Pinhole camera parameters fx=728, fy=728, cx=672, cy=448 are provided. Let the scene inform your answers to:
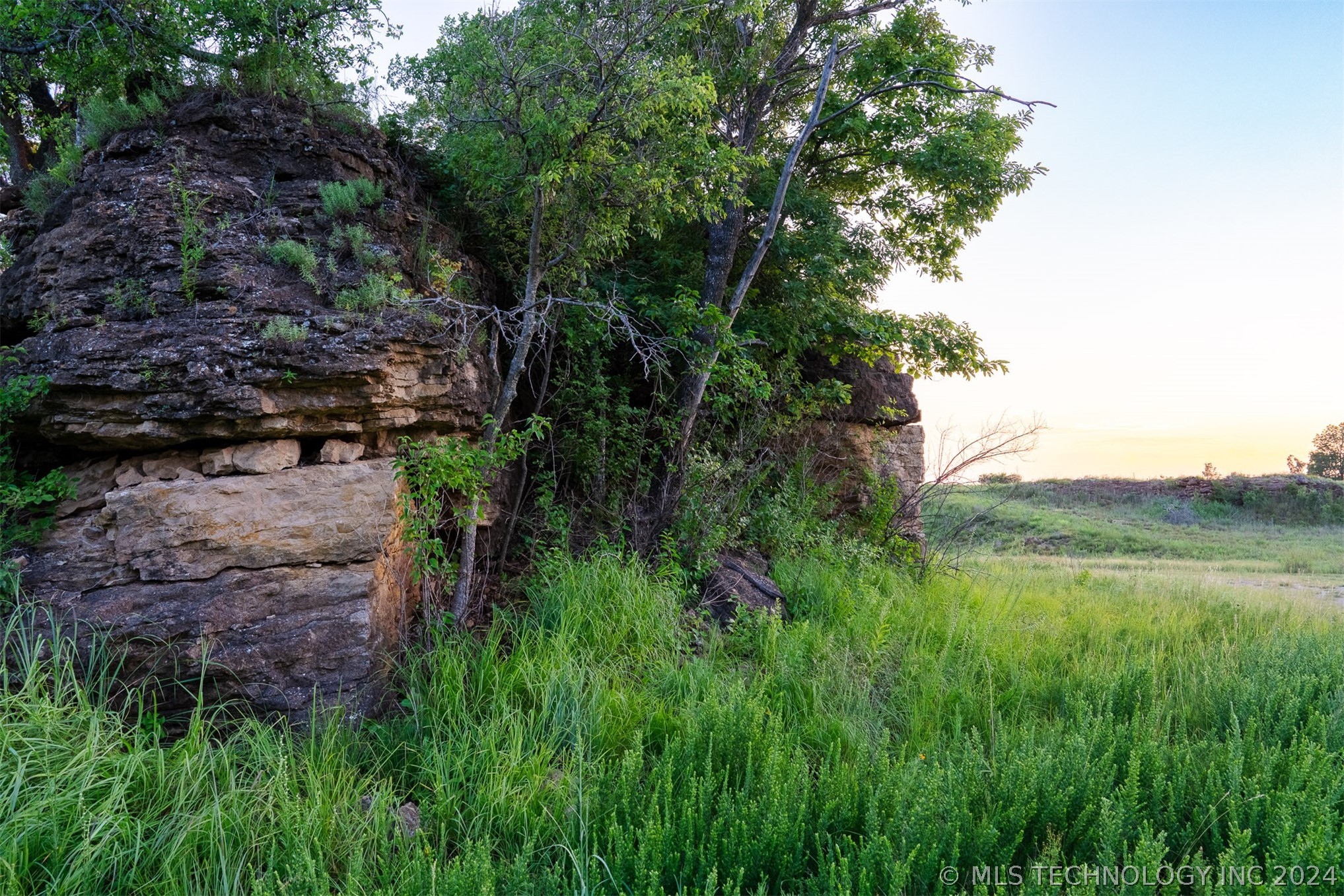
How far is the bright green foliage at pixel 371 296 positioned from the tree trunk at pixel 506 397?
884 millimetres

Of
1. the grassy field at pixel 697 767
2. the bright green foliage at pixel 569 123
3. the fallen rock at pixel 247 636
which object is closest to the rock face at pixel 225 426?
the fallen rock at pixel 247 636

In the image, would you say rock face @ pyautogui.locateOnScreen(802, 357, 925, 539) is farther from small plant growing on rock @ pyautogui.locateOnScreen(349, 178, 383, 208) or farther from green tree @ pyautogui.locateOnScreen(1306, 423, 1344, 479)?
green tree @ pyautogui.locateOnScreen(1306, 423, 1344, 479)

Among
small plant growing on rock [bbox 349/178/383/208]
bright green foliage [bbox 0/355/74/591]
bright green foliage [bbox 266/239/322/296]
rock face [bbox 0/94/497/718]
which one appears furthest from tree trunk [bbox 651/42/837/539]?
bright green foliage [bbox 0/355/74/591]

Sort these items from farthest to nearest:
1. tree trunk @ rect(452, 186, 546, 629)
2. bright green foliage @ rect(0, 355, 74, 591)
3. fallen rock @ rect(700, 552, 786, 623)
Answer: fallen rock @ rect(700, 552, 786, 623), tree trunk @ rect(452, 186, 546, 629), bright green foliage @ rect(0, 355, 74, 591)

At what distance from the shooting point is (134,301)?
4922mm

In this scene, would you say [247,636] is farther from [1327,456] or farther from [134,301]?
[1327,456]

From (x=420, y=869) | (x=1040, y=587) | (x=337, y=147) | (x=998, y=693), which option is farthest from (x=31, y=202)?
(x=1040, y=587)

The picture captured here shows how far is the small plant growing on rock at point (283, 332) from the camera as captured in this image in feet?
15.3

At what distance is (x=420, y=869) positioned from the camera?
2732mm

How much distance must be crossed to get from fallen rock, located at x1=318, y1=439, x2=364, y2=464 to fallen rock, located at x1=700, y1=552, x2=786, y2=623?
2953mm

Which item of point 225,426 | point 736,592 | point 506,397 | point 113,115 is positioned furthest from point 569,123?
point 736,592

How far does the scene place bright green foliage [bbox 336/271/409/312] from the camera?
196 inches

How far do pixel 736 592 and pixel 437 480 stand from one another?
9.22 feet

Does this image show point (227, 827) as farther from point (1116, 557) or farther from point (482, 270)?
point (1116, 557)
